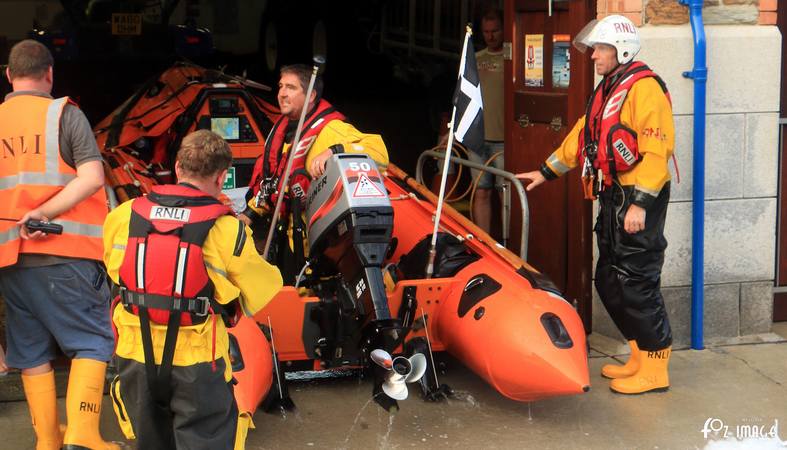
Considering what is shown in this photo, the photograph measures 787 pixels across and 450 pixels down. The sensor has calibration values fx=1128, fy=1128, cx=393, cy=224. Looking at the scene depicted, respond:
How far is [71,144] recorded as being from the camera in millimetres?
4789

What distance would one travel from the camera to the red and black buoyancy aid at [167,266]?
3812mm

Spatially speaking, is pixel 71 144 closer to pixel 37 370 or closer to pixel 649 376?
pixel 37 370

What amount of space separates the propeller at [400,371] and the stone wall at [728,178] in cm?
227

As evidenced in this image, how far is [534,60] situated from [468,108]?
59.0 inches

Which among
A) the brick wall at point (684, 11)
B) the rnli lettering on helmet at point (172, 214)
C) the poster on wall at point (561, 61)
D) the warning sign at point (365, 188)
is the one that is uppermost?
the brick wall at point (684, 11)

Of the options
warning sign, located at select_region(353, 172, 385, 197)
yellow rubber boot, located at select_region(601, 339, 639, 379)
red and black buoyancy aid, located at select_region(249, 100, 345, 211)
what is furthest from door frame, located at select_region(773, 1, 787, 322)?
warning sign, located at select_region(353, 172, 385, 197)

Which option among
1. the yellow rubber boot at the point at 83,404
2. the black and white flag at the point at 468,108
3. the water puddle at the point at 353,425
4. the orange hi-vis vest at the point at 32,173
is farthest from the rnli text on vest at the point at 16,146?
the black and white flag at the point at 468,108

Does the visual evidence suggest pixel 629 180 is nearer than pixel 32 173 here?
No

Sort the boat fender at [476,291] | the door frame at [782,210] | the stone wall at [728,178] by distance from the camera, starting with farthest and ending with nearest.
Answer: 1. the door frame at [782,210]
2. the stone wall at [728,178]
3. the boat fender at [476,291]

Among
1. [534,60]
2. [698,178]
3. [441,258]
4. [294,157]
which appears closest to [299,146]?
[294,157]

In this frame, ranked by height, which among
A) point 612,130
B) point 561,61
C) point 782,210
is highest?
point 561,61

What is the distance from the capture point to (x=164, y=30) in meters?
14.7

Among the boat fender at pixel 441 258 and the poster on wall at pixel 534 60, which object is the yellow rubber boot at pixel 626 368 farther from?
the poster on wall at pixel 534 60

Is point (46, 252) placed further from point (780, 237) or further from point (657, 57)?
point (780, 237)
